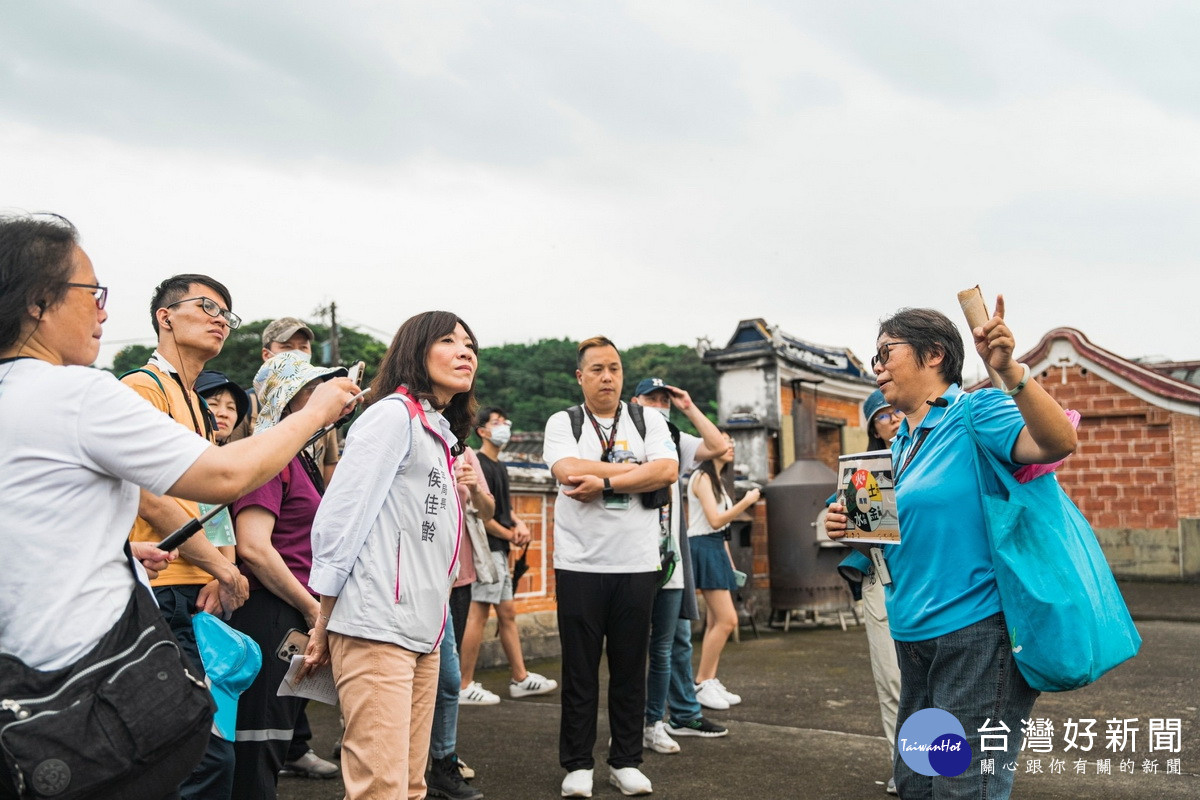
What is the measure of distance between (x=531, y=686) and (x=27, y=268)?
6.00 m

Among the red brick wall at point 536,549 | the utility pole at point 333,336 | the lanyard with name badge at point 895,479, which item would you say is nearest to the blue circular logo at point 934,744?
the lanyard with name badge at point 895,479

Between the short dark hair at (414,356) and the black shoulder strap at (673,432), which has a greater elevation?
the short dark hair at (414,356)

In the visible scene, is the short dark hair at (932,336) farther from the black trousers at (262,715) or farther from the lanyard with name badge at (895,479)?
the black trousers at (262,715)

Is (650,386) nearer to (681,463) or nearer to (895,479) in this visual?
(681,463)

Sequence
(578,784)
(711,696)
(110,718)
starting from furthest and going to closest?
(711,696) → (578,784) → (110,718)

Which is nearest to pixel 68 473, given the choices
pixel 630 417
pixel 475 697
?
pixel 630 417

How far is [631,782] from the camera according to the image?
15.2ft

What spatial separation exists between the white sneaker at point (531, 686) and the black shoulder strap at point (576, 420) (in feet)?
10.2

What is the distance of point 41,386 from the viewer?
183cm

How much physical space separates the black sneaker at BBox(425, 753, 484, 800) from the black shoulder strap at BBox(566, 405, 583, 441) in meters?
1.69

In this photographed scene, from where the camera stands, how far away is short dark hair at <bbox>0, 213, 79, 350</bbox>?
190 centimetres

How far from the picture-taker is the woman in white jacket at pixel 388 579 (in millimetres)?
2861

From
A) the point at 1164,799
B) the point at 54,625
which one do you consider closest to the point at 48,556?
the point at 54,625

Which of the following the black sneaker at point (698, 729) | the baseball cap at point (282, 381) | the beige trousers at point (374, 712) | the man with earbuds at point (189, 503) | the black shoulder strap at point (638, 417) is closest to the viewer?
the beige trousers at point (374, 712)
